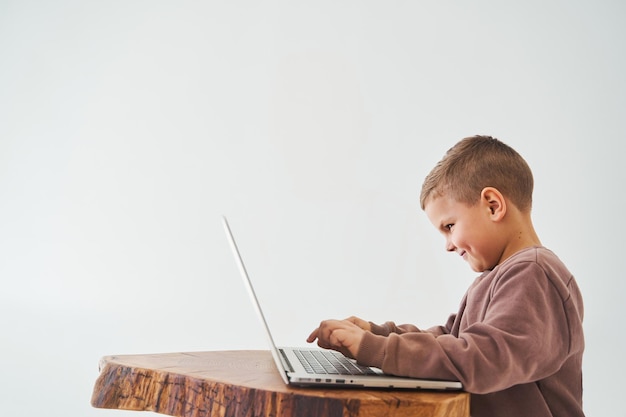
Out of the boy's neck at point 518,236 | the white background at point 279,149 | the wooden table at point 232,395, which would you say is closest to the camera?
the wooden table at point 232,395

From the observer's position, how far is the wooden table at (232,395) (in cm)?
69

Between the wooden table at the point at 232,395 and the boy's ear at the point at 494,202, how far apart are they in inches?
16.5

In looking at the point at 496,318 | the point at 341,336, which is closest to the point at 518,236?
the point at 496,318

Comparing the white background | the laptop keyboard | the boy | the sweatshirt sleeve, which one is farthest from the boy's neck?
the white background

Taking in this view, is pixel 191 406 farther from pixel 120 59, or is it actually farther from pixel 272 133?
pixel 120 59

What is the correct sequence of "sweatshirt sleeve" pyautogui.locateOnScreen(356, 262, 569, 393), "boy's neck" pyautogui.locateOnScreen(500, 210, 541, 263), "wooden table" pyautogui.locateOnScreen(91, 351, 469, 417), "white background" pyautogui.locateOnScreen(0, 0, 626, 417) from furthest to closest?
"white background" pyautogui.locateOnScreen(0, 0, 626, 417), "boy's neck" pyautogui.locateOnScreen(500, 210, 541, 263), "sweatshirt sleeve" pyautogui.locateOnScreen(356, 262, 569, 393), "wooden table" pyautogui.locateOnScreen(91, 351, 469, 417)

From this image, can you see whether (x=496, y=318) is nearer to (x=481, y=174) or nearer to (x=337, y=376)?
(x=337, y=376)

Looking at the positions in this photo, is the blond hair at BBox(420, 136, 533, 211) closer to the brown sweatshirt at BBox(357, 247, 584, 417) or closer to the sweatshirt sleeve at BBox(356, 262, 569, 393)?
the brown sweatshirt at BBox(357, 247, 584, 417)

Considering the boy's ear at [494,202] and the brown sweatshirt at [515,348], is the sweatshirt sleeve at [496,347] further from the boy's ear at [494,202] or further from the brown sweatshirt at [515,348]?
the boy's ear at [494,202]

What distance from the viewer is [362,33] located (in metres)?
3.97

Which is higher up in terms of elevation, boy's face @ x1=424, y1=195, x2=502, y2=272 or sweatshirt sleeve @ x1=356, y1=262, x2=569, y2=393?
boy's face @ x1=424, y1=195, x2=502, y2=272

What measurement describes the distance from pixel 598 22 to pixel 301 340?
2.69 meters

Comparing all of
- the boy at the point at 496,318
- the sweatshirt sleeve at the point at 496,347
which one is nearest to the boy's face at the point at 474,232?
the boy at the point at 496,318

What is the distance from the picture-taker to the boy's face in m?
1.12
